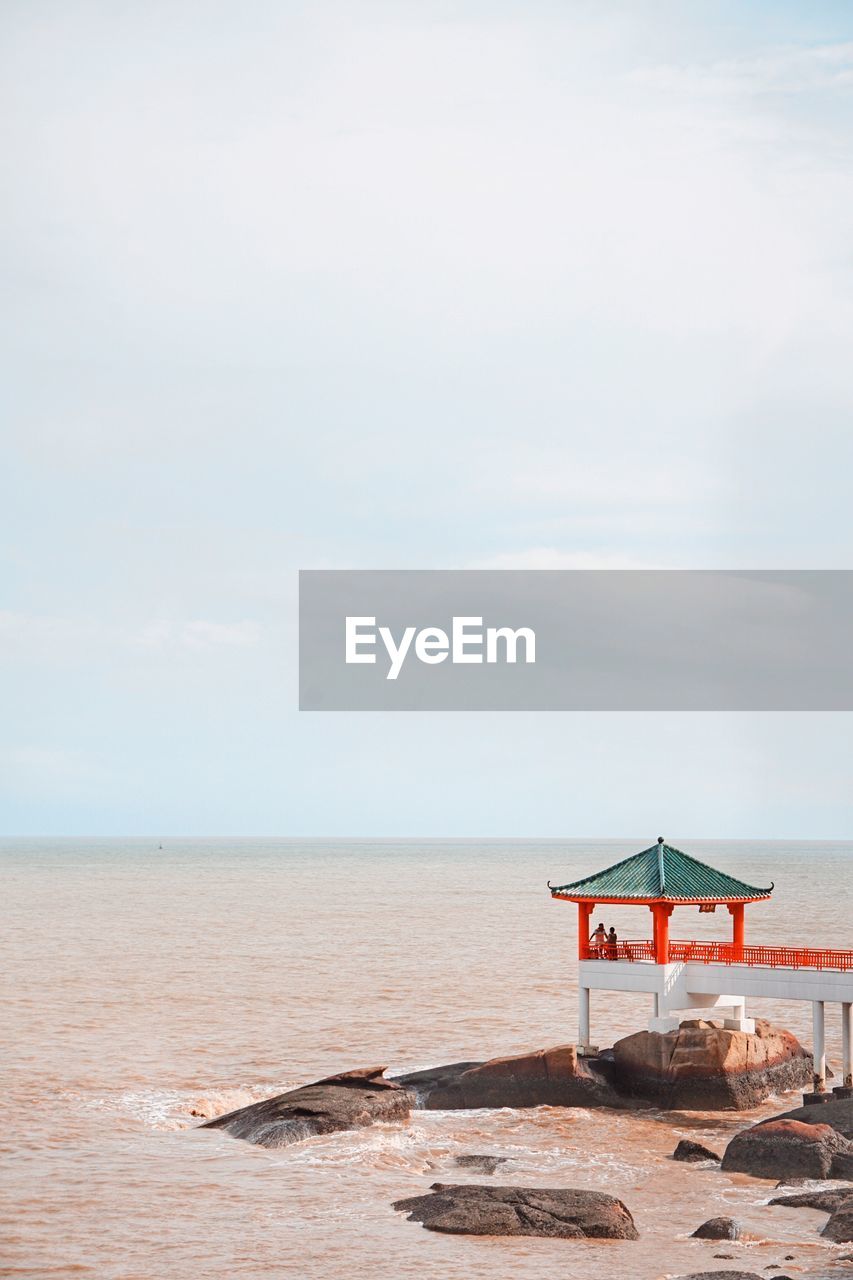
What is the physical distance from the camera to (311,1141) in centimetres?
2544

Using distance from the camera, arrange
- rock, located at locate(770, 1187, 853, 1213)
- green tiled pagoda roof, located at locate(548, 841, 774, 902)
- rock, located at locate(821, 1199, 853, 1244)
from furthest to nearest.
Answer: green tiled pagoda roof, located at locate(548, 841, 774, 902), rock, located at locate(770, 1187, 853, 1213), rock, located at locate(821, 1199, 853, 1244)

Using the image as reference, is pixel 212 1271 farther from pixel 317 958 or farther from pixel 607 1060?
pixel 317 958

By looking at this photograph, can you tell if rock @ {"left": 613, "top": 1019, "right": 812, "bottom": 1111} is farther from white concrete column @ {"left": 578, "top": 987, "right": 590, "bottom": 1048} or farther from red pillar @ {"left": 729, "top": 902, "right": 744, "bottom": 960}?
red pillar @ {"left": 729, "top": 902, "right": 744, "bottom": 960}

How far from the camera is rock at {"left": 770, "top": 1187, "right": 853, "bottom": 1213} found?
20703 millimetres

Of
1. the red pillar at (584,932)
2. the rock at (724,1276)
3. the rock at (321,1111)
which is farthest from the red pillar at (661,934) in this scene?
the rock at (724,1276)

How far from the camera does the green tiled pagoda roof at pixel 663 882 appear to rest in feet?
98.9

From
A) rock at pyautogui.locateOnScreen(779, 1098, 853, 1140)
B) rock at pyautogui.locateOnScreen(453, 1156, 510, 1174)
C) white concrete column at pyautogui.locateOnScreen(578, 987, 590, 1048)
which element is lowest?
rock at pyautogui.locateOnScreen(453, 1156, 510, 1174)

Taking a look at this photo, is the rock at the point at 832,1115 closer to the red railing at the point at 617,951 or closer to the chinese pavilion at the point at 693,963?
the chinese pavilion at the point at 693,963

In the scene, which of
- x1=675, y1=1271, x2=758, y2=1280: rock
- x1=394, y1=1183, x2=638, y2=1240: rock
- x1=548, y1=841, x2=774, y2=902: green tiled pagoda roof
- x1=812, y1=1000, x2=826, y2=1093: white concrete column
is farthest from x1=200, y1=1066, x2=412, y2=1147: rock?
x1=675, y1=1271, x2=758, y2=1280: rock

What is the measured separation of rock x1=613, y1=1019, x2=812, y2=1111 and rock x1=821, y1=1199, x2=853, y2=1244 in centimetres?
805

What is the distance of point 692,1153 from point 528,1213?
192 inches

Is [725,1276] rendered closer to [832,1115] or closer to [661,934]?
[832,1115]

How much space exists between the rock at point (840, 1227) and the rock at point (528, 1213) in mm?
2558

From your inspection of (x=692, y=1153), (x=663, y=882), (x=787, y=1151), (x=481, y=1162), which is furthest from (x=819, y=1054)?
(x=481, y=1162)
